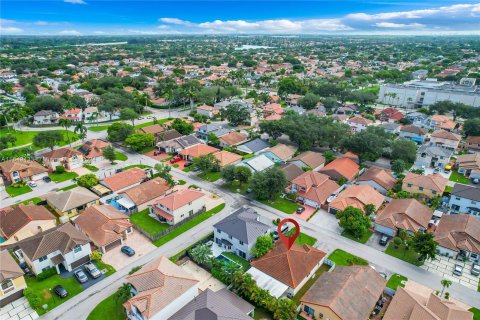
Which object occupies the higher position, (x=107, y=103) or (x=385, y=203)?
(x=107, y=103)

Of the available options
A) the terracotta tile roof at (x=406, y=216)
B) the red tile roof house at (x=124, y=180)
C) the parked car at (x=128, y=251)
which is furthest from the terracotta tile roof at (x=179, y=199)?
the terracotta tile roof at (x=406, y=216)

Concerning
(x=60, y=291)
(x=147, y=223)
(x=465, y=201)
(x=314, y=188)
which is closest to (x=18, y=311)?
(x=60, y=291)

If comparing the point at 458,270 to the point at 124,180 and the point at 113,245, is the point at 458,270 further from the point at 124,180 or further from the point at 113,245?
the point at 124,180

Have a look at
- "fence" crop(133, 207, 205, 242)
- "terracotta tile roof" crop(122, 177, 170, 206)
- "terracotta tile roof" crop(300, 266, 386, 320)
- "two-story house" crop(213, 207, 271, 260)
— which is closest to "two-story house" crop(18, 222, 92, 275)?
"fence" crop(133, 207, 205, 242)

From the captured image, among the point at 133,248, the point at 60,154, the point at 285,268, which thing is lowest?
the point at 133,248

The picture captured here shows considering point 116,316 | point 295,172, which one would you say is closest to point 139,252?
point 116,316

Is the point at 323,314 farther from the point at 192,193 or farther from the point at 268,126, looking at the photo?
the point at 268,126

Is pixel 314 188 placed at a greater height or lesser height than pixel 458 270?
greater
